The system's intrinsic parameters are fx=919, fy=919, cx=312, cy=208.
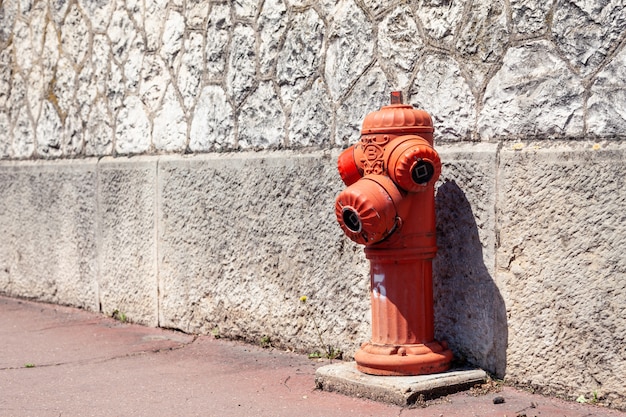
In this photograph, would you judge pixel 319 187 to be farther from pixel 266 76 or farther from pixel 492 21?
pixel 492 21

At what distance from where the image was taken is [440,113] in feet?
12.9

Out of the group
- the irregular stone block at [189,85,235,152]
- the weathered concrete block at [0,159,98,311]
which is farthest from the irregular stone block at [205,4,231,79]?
the weathered concrete block at [0,159,98,311]

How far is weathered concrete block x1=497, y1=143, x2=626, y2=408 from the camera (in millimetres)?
3309

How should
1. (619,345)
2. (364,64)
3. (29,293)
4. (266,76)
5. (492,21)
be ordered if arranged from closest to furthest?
(619,345)
(492,21)
(364,64)
(266,76)
(29,293)

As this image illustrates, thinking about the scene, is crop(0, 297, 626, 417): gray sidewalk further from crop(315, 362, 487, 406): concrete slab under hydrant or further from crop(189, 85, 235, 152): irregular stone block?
crop(189, 85, 235, 152): irregular stone block

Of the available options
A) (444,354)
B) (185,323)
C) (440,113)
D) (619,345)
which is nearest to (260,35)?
(440,113)

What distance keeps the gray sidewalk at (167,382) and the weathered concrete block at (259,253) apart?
0.51ft

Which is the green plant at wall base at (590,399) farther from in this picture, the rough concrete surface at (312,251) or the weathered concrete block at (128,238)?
the weathered concrete block at (128,238)

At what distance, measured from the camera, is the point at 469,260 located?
12.4 ft

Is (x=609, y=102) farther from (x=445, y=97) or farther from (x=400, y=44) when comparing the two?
(x=400, y=44)

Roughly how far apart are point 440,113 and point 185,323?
211cm

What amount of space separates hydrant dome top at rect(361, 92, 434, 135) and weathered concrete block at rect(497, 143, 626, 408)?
354 millimetres

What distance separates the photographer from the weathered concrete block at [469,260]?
3.69m

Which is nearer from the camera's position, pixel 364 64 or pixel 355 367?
pixel 355 367
